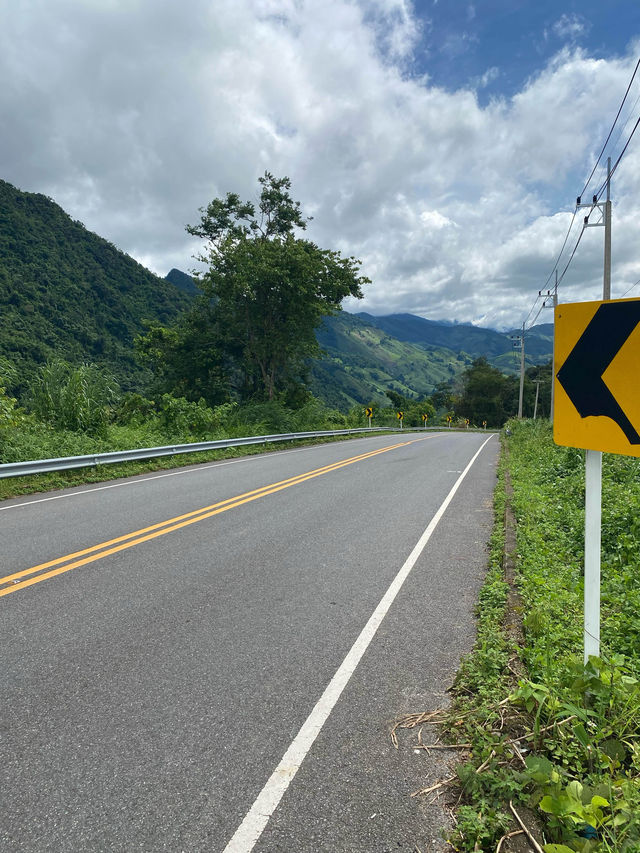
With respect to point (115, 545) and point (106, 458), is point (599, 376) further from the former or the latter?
point (106, 458)

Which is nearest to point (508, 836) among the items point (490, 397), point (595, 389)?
point (595, 389)

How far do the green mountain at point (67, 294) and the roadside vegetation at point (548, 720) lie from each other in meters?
50.9

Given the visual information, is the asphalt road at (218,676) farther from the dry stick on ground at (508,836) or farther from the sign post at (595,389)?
the sign post at (595,389)

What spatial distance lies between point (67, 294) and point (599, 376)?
84688 mm

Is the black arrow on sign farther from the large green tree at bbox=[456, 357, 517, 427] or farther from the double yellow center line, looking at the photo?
the large green tree at bbox=[456, 357, 517, 427]

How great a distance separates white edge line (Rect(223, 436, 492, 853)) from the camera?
2.18m

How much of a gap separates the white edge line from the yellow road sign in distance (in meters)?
2.08

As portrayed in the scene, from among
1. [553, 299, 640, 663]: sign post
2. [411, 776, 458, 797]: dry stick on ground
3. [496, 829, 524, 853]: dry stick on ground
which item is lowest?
[411, 776, 458, 797]: dry stick on ground

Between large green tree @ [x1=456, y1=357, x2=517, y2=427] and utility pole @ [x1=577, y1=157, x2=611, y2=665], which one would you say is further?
large green tree @ [x1=456, y1=357, x2=517, y2=427]

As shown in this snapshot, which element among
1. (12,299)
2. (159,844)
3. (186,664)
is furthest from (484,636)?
(12,299)

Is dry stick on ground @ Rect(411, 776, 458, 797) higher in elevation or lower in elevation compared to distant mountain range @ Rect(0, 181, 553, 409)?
lower

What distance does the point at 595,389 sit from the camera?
2629 millimetres

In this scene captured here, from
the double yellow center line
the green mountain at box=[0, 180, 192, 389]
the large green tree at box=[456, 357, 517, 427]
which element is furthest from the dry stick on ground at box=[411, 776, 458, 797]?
the large green tree at box=[456, 357, 517, 427]

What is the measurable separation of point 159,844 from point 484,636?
8.65 ft
